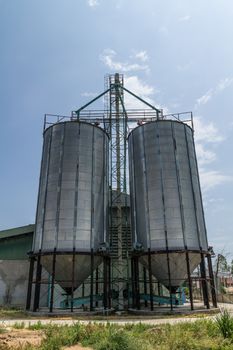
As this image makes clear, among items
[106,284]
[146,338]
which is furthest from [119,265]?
[146,338]

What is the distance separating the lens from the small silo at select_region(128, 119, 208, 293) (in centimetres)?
2559

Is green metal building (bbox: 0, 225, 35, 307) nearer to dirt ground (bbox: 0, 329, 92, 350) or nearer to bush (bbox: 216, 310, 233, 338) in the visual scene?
dirt ground (bbox: 0, 329, 92, 350)

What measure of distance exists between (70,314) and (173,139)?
17.9m

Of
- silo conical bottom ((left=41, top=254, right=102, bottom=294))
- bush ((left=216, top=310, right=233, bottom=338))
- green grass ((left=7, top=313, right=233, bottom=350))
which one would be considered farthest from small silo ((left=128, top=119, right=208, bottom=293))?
bush ((left=216, top=310, right=233, bottom=338))

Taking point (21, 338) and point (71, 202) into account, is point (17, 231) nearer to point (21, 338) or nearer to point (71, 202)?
point (71, 202)

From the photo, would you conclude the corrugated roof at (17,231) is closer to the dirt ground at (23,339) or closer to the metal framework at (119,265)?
the metal framework at (119,265)

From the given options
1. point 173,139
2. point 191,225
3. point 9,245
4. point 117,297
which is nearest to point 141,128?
point 173,139

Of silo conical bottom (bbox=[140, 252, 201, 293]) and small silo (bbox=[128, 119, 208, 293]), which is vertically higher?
small silo (bbox=[128, 119, 208, 293])

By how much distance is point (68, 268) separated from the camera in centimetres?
2528

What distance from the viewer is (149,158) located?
2906 centimetres

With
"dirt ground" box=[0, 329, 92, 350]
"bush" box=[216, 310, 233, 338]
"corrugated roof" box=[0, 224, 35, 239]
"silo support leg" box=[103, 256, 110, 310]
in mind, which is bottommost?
"dirt ground" box=[0, 329, 92, 350]

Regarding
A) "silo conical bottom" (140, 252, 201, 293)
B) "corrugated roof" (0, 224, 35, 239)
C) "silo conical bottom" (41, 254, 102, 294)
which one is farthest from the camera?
"corrugated roof" (0, 224, 35, 239)

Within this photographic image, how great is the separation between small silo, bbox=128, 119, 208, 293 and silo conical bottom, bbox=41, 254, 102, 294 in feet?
16.2

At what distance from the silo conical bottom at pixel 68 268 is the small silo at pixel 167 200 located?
4.93 meters
